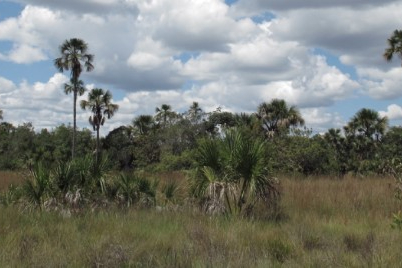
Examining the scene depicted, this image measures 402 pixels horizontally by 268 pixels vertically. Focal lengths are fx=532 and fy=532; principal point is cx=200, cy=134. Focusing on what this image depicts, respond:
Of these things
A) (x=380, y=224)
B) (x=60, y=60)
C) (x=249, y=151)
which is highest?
(x=60, y=60)

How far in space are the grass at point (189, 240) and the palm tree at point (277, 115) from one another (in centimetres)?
3579

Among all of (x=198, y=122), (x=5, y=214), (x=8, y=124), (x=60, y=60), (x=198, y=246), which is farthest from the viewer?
(x=8, y=124)

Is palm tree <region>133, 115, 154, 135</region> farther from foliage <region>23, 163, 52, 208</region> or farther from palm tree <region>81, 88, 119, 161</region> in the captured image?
foliage <region>23, 163, 52, 208</region>

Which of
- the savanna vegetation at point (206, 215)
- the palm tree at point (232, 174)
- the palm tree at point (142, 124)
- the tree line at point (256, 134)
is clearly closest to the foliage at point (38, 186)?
the savanna vegetation at point (206, 215)

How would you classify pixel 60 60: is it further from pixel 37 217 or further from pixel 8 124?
pixel 37 217

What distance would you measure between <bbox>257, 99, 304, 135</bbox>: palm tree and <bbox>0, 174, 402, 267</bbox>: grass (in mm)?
35787

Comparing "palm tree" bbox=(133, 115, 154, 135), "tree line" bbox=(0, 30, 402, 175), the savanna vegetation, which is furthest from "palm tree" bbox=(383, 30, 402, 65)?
"palm tree" bbox=(133, 115, 154, 135)

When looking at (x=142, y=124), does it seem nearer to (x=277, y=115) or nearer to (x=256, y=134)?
(x=277, y=115)

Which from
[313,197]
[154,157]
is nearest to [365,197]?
[313,197]

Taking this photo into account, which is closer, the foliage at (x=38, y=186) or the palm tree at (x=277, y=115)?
the foliage at (x=38, y=186)

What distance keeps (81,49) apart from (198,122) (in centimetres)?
2121

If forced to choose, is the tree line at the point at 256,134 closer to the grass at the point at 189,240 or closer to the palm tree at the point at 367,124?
the palm tree at the point at 367,124

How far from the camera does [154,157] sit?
47.8 meters

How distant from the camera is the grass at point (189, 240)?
7531 mm
